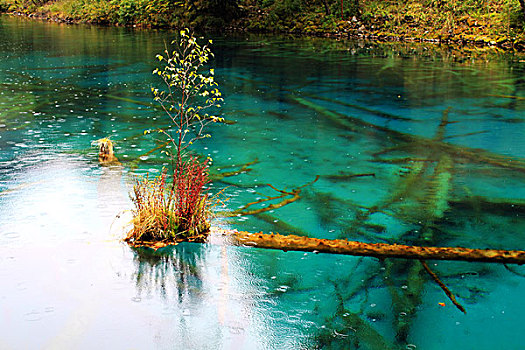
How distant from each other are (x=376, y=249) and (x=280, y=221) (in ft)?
4.11

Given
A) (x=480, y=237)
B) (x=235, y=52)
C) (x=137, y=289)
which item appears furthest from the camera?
(x=235, y=52)

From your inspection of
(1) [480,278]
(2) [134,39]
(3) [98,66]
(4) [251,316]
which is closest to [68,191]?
(4) [251,316]

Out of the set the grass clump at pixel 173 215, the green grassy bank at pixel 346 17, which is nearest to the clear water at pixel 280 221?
the grass clump at pixel 173 215

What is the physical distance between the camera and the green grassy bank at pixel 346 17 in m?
26.4

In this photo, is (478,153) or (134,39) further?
(134,39)

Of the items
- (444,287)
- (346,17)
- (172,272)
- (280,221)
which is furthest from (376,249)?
(346,17)

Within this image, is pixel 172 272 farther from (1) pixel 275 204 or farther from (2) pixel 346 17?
(2) pixel 346 17

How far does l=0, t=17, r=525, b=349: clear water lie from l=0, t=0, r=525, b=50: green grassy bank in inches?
A: 525

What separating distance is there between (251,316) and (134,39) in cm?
2641

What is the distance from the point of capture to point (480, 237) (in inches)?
242

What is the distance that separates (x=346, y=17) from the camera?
1244 inches

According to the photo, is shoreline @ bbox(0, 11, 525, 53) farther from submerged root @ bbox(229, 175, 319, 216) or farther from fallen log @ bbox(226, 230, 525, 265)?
fallen log @ bbox(226, 230, 525, 265)

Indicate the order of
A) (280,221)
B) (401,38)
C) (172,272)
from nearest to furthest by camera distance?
1. (172,272)
2. (280,221)
3. (401,38)

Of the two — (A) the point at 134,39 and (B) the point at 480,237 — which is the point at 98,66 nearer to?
(A) the point at 134,39
